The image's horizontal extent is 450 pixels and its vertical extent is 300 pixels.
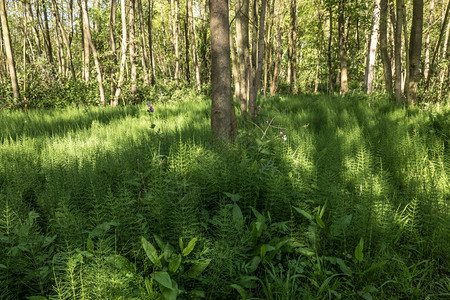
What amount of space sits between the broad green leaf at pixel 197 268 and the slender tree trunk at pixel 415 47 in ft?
23.4

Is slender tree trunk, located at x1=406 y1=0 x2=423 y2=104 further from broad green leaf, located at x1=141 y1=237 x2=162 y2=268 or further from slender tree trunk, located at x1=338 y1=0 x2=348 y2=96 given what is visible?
broad green leaf, located at x1=141 y1=237 x2=162 y2=268

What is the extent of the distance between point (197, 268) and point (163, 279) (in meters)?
0.22

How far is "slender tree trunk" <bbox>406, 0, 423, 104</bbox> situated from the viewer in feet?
19.9

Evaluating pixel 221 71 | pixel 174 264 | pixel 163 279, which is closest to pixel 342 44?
pixel 221 71

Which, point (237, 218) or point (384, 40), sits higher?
point (384, 40)

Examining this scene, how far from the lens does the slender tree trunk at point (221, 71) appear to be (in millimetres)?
3283

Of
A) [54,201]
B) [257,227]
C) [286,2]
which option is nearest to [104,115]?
[54,201]

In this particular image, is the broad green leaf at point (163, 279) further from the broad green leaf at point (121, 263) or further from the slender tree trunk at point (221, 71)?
the slender tree trunk at point (221, 71)

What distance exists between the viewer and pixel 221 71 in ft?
11.0

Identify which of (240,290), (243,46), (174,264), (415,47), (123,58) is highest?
(123,58)

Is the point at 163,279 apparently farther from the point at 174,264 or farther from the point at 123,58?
the point at 123,58

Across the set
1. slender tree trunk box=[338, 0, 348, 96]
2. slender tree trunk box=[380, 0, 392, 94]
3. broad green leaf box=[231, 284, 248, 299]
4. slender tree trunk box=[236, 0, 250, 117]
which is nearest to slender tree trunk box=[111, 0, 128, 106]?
slender tree trunk box=[236, 0, 250, 117]

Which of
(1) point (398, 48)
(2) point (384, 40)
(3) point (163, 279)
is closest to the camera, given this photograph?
(3) point (163, 279)

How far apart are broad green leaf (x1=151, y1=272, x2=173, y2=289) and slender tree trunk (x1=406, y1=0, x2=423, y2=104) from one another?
24.1ft
